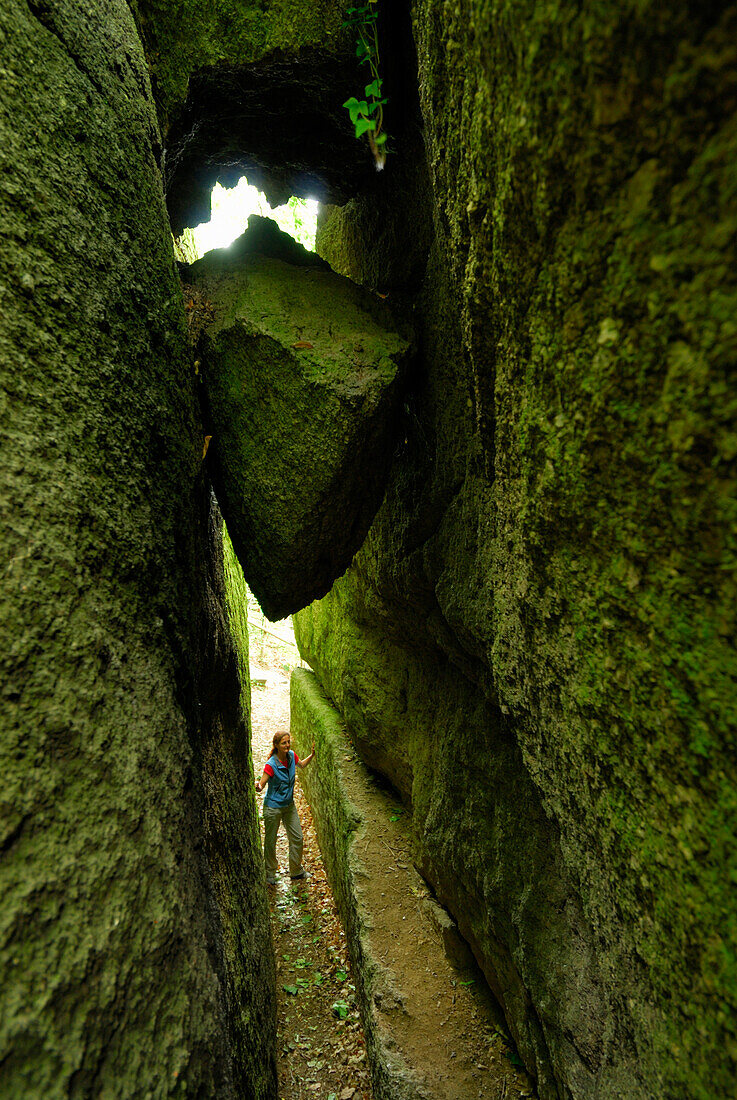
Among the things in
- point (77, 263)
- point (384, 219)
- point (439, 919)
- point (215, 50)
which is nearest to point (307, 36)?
point (215, 50)

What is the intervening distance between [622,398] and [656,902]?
150 cm

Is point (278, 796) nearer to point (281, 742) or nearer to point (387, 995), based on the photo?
point (281, 742)

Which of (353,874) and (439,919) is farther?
(353,874)

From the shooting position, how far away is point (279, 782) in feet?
21.7

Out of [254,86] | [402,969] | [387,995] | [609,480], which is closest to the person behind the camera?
[609,480]

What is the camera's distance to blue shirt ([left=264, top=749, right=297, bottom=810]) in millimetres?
6582

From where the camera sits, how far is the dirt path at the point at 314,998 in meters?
4.46

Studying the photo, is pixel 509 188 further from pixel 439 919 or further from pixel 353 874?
pixel 353 874

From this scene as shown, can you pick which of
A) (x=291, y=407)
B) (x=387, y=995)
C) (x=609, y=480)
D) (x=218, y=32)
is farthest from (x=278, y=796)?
(x=218, y=32)

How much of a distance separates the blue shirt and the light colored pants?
3.5 inches

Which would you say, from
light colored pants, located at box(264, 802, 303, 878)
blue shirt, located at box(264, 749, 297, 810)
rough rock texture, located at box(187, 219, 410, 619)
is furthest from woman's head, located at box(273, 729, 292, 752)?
rough rock texture, located at box(187, 219, 410, 619)

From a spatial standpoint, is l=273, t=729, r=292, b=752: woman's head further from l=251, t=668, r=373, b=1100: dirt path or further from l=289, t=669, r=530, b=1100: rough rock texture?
l=251, t=668, r=373, b=1100: dirt path

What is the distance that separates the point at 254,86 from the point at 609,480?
13.2 ft

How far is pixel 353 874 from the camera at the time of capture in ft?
17.9
